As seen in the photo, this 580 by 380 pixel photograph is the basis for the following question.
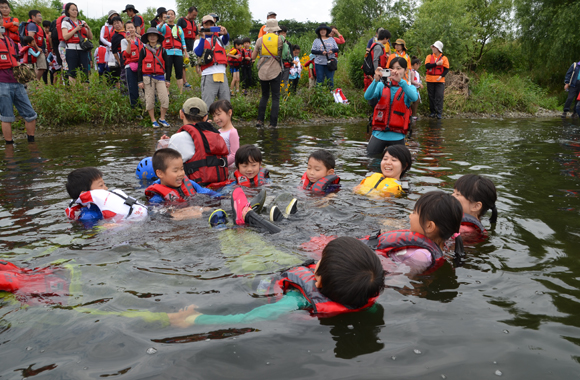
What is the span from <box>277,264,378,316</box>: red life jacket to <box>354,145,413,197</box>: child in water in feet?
8.71

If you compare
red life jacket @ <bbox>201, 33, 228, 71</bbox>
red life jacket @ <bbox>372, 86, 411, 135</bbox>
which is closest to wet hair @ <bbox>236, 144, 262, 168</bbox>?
red life jacket @ <bbox>372, 86, 411, 135</bbox>

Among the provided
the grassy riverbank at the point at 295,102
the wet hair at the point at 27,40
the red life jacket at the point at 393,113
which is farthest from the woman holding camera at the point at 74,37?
the red life jacket at the point at 393,113

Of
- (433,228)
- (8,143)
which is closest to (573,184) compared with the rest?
(433,228)

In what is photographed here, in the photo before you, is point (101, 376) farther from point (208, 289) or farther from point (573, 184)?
point (573, 184)

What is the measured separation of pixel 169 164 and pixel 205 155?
0.94 meters

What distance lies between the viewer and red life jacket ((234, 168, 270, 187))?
600 centimetres

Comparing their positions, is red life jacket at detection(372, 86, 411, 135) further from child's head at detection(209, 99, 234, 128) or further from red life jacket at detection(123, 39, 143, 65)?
red life jacket at detection(123, 39, 143, 65)

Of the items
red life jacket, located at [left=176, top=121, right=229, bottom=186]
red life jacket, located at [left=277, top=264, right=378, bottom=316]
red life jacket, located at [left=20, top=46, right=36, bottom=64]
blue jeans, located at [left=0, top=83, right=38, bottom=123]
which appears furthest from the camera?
red life jacket, located at [left=20, top=46, right=36, bottom=64]

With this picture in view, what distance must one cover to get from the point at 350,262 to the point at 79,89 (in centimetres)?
1107

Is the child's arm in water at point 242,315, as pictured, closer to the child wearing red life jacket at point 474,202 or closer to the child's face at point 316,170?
the child wearing red life jacket at point 474,202

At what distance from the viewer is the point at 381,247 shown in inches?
142

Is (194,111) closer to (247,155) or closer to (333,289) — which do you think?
(247,155)

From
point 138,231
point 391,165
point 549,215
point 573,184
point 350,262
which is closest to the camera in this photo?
point 350,262

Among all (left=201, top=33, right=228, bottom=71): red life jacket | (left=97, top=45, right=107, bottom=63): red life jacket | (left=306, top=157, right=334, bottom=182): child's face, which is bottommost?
(left=306, top=157, right=334, bottom=182): child's face
